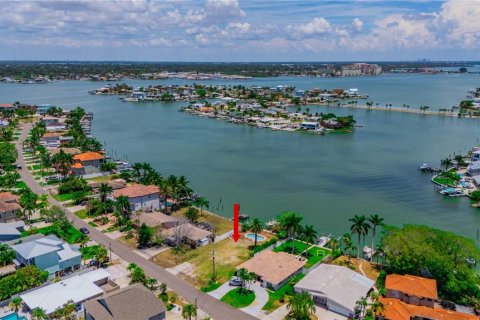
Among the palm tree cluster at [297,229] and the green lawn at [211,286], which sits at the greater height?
the palm tree cluster at [297,229]

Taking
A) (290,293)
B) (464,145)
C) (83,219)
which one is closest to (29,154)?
(83,219)

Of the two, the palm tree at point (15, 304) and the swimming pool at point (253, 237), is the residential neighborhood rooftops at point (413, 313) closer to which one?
the swimming pool at point (253, 237)

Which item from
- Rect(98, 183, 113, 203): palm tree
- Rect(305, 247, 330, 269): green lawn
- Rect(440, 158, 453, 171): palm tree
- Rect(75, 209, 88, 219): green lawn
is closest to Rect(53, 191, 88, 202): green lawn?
Rect(75, 209, 88, 219): green lawn

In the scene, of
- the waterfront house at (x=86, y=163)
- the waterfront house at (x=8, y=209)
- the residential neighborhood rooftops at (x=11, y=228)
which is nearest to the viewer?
the residential neighborhood rooftops at (x=11, y=228)

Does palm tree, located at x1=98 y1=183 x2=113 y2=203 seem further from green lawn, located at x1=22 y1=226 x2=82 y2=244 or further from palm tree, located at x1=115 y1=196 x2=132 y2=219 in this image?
green lawn, located at x1=22 y1=226 x2=82 y2=244

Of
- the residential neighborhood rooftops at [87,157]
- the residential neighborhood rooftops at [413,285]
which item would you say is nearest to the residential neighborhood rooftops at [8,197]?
the residential neighborhood rooftops at [87,157]
